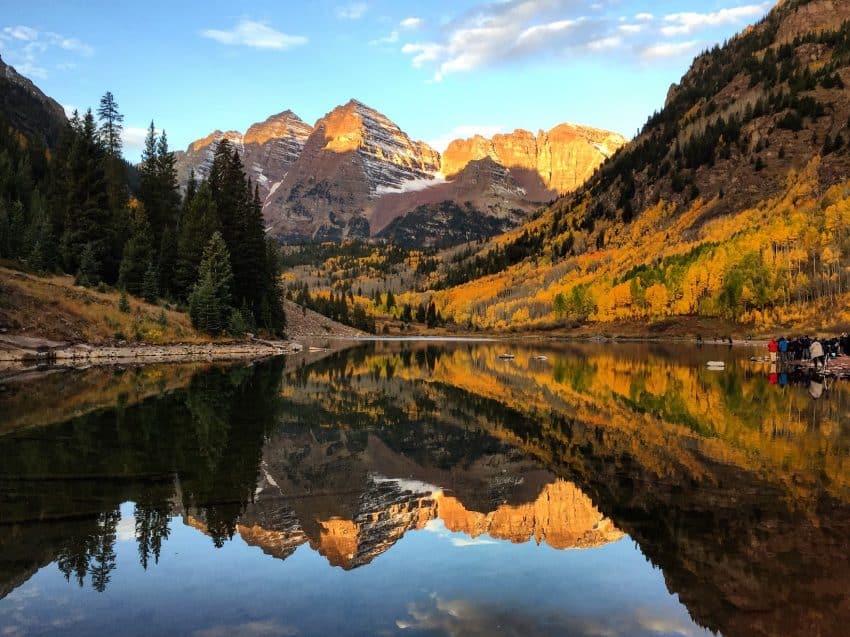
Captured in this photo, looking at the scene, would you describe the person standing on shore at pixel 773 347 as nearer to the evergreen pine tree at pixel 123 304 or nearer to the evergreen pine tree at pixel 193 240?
the evergreen pine tree at pixel 193 240

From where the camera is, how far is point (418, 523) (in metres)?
16.5

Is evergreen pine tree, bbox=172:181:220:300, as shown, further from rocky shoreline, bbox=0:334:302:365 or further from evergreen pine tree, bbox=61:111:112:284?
rocky shoreline, bbox=0:334:302:365

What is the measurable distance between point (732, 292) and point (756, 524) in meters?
138

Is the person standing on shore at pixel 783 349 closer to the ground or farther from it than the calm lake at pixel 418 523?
farther from it

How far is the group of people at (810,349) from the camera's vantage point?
66.1 m

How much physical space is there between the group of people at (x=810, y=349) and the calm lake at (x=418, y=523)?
36830mm

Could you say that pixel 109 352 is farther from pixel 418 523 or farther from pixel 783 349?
pixel 783 349

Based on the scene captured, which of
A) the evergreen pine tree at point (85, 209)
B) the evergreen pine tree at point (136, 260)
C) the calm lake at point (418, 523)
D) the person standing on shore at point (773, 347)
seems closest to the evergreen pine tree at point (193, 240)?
the evergreen pine tree at point (136, 260)

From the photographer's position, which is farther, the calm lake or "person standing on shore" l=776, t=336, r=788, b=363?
"person standing on shore" l=776, t=336, r=788, b=363

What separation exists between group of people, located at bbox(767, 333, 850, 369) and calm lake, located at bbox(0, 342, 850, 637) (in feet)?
121

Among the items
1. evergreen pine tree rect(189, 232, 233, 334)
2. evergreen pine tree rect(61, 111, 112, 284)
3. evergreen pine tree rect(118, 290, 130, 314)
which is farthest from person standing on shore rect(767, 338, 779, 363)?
evergreen pine tree rect(61, 111, 112, 284)

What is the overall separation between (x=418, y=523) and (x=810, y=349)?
6760 cm

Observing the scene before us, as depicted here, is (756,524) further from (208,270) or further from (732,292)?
(732,292)

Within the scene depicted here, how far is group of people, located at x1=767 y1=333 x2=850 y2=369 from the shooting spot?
66.1 metres
